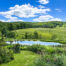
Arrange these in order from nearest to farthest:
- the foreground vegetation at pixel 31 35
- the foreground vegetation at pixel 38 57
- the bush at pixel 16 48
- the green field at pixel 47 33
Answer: the foreground vegetation at pixel 38 57
the foreground vegetation at pixel 31 35
the bush at pixel 16 48
the green field at pixel 47 33

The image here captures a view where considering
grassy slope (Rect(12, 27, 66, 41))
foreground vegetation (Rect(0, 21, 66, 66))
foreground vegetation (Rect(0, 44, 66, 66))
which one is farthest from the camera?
grassy slope (Rect(12, 27, 66, 41))

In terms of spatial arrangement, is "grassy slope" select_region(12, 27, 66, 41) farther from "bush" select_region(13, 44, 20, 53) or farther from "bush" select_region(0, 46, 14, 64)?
"bush" select_region(0, 46, 14, 64)

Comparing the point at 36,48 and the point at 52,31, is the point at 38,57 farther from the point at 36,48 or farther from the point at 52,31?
the point at 52,31

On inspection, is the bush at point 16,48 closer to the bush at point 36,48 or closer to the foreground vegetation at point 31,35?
the foreground vegetation at point 31,35

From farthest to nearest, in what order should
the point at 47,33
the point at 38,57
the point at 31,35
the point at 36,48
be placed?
1. the point at 47,33
2. the point at 31,35
3. the point at 36,48
4. the point at 38,57

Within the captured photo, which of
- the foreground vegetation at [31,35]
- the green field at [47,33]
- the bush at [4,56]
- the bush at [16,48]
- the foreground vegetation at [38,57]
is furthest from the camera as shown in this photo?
the green field at [47,33]

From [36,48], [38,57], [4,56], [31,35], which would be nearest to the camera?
[38,57]

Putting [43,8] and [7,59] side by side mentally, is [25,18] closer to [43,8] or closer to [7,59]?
[43,8]

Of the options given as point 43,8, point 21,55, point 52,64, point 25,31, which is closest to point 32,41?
point 25,31

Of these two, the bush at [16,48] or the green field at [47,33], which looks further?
the green field at [47,33]

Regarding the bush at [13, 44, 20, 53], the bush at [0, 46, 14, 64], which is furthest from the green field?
the bush at [0, 46, 14, 64]

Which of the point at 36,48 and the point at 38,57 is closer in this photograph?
the point at 38,57

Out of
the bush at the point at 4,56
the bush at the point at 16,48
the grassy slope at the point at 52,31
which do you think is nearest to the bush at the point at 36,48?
the bush at the point at 16,48

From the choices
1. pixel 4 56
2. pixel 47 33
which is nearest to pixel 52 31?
pixel 47 33
